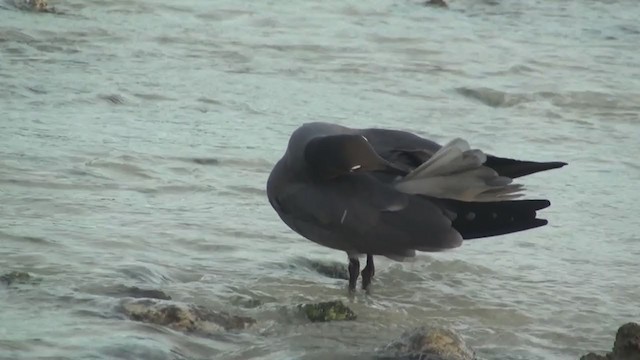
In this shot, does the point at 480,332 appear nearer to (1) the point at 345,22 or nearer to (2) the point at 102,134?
(2) the point at 102,134

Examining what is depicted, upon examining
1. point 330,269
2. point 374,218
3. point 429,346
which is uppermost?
point 374,218

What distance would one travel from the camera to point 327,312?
526 centimetres

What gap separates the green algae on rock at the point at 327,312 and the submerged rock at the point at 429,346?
50cm

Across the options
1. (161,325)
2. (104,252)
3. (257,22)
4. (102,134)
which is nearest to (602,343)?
(161,325)

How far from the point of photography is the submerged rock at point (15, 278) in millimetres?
5250

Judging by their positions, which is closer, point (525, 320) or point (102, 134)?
point (525, 320)

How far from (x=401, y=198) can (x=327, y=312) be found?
55 centimetres

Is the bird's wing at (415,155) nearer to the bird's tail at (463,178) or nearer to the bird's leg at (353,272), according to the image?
the bird's tail at (463,178)

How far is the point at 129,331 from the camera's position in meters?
4.76

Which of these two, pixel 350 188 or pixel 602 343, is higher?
pixel 350 188

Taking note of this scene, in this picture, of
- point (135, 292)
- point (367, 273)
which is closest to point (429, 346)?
point (135, 292)

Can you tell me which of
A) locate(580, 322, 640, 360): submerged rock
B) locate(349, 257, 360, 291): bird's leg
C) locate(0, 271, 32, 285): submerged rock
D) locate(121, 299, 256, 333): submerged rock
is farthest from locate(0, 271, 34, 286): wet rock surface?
locate(580, 322, 640, 360): submerged rock

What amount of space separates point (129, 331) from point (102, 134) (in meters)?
3.48

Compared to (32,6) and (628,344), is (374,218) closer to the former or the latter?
(628,344)
